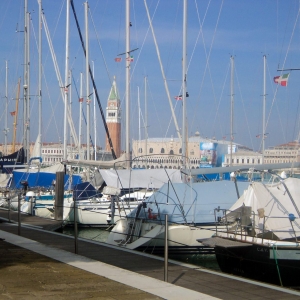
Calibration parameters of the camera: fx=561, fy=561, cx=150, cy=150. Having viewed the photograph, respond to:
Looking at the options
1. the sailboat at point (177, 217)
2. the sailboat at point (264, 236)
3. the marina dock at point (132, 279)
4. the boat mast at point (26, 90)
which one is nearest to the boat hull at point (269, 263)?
the sailboat at point (264, 236)

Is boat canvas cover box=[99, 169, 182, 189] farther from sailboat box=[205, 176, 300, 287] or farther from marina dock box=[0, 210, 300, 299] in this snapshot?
marina dock box=[0, 210, 300, 299]

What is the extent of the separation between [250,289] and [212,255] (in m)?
9.50

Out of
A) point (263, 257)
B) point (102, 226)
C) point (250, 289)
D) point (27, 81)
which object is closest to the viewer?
point (250, 289)

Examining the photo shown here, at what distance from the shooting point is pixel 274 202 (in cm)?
1513

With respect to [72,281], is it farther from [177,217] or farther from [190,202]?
[190,202]

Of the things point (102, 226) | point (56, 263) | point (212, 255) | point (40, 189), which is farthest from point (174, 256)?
point (40, 189)

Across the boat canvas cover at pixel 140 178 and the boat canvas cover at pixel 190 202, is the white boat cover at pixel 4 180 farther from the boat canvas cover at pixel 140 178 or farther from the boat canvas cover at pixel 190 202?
the boat canvas cover at pixel 190 202

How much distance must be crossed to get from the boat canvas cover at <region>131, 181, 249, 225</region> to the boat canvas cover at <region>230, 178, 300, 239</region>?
311 centimetres

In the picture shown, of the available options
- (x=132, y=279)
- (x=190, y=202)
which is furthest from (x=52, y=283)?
(x=190, y=202)

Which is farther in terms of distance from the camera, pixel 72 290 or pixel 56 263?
pixel 56 263

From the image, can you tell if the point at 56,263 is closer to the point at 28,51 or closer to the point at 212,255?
the point at 212,255

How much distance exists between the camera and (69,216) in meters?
27.8

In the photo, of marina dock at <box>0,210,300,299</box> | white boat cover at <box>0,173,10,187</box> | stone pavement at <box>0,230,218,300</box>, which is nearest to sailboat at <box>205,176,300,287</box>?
marina dock at <box>0,210,300,299</box>

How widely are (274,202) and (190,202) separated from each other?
13.9ft
